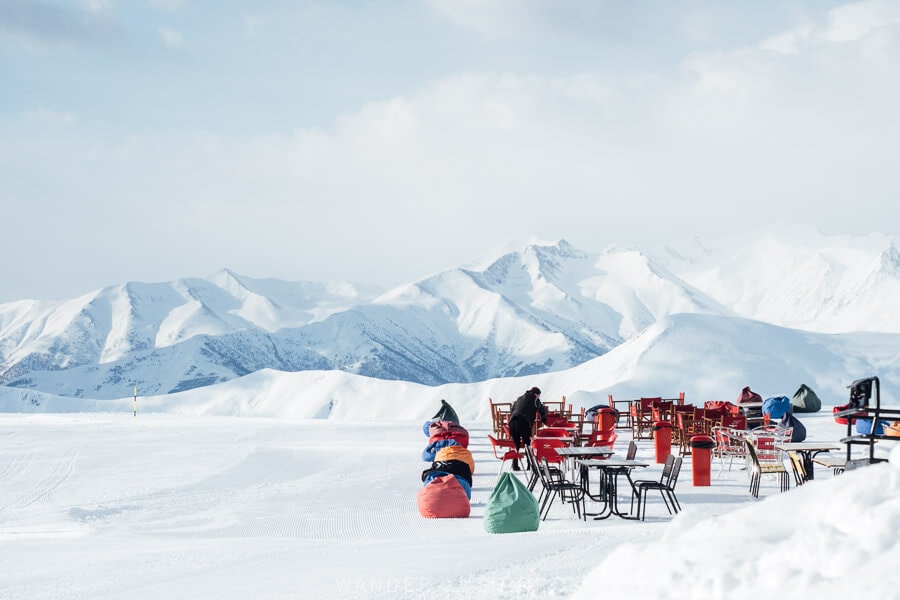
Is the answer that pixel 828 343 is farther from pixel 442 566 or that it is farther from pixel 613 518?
pixel 442 566

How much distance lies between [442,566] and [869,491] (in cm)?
355

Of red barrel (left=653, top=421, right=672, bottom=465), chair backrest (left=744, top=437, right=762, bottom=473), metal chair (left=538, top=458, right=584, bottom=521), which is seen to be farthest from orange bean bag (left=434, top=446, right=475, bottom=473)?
red barrel (left=653, top=421, right=672, bottom=465)

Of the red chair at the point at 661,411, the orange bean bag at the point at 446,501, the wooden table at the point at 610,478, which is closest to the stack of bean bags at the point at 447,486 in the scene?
the orange bean bag at the point at 446,501

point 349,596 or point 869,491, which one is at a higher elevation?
point 869,491

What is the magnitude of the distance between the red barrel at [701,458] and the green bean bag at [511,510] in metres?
3.96

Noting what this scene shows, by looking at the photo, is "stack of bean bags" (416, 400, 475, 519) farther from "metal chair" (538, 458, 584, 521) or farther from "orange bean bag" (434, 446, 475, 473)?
"metal chair" (538, 458, 584, 521)

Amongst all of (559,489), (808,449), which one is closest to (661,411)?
(808,449)

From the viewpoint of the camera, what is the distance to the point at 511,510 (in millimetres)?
9289

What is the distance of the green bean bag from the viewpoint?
9.27 meters

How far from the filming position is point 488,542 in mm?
8203

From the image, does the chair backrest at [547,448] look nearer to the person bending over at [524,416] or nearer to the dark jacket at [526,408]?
the person bending over at [524,416]

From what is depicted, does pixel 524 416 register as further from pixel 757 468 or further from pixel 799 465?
pixel 799 465

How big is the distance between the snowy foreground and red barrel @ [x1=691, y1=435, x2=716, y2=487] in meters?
0.21

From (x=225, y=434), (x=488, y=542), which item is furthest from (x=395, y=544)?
(x=225, y=434)
